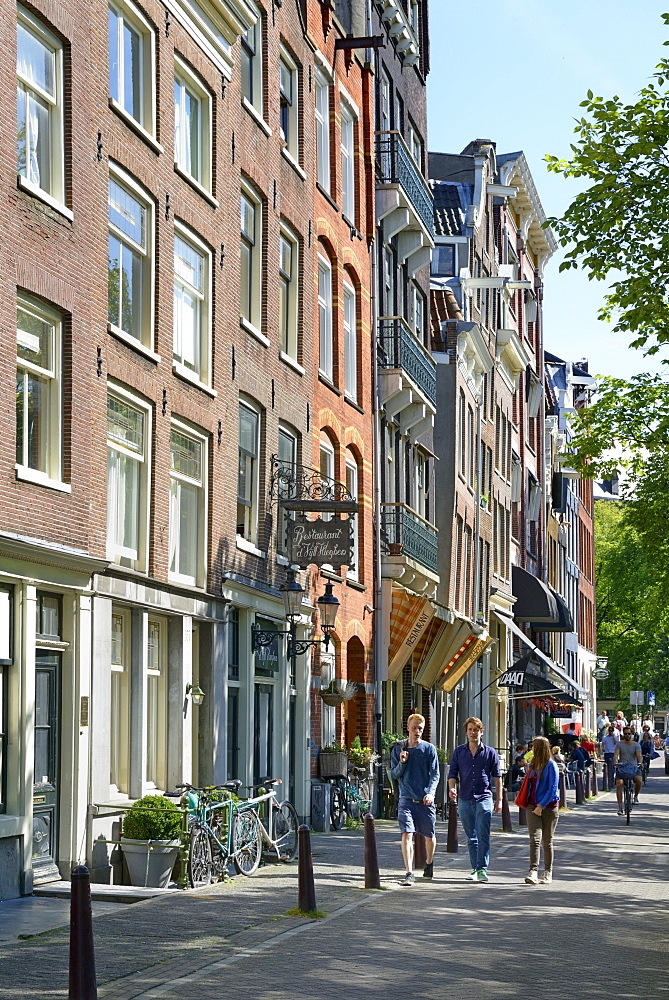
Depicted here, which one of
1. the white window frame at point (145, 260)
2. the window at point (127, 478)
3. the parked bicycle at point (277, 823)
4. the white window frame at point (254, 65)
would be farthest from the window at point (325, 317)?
the parked bicycle at point (277, 823)

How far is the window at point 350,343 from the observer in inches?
1171

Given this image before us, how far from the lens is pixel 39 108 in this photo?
52.9 feet

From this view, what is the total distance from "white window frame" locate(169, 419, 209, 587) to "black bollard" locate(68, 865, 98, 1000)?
11.0 m

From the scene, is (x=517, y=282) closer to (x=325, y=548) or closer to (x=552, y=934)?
(x=325, y=548)

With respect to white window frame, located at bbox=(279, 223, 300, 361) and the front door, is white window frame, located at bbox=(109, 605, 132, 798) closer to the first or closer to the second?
the front door

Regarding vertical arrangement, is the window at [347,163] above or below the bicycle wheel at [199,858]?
above

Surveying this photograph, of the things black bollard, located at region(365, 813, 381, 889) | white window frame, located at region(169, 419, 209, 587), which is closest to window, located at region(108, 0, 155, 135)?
white window frame, located at region(169, 419, 209, 587)

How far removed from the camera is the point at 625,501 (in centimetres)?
3212

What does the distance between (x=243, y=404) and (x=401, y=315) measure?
39.0 feet

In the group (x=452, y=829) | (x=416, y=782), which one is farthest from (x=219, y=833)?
(x=452, y=829)

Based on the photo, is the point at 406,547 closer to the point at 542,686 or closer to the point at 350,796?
the point at 350,796

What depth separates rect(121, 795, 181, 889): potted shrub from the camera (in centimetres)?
1636

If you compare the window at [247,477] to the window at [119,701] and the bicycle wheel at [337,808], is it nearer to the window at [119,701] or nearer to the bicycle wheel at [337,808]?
the window at [119,701]

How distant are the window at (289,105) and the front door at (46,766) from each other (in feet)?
41.2
